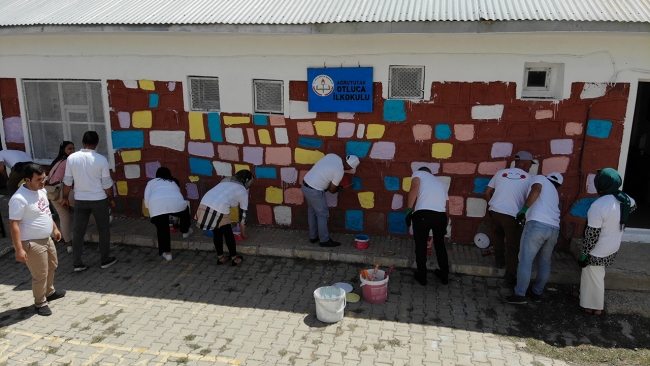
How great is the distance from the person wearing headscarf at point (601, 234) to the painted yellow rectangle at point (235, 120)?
4.63 meters

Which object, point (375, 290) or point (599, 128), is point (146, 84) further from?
point (599, 128)

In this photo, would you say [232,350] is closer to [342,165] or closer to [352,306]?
[352,306]

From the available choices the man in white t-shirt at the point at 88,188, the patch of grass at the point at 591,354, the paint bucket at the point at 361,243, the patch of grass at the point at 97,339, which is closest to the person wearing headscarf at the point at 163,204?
the man in white t-shirt at the point at 88,188

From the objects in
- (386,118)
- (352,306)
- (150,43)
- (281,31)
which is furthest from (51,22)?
(352,306)

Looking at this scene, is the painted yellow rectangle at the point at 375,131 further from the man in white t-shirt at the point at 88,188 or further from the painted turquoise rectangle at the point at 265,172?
the man in white t-shirt at the point at 88,188

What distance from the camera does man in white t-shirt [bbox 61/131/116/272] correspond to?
631 cm

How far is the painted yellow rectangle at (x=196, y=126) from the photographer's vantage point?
7.45 metres

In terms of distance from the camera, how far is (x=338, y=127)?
7020 mm

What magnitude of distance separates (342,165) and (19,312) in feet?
13.8

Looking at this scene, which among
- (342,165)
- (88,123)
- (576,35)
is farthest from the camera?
(88,123)

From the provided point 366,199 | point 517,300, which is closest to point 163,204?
point 366,199

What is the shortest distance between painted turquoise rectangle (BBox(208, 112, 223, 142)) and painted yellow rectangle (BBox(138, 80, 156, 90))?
0.98 metres

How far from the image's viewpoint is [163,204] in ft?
21.5

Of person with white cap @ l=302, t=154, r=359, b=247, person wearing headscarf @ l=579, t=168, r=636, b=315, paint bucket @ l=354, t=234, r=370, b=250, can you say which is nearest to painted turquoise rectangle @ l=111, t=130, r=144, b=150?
person with white cap @ l=302, t=154, r=359, b=247
